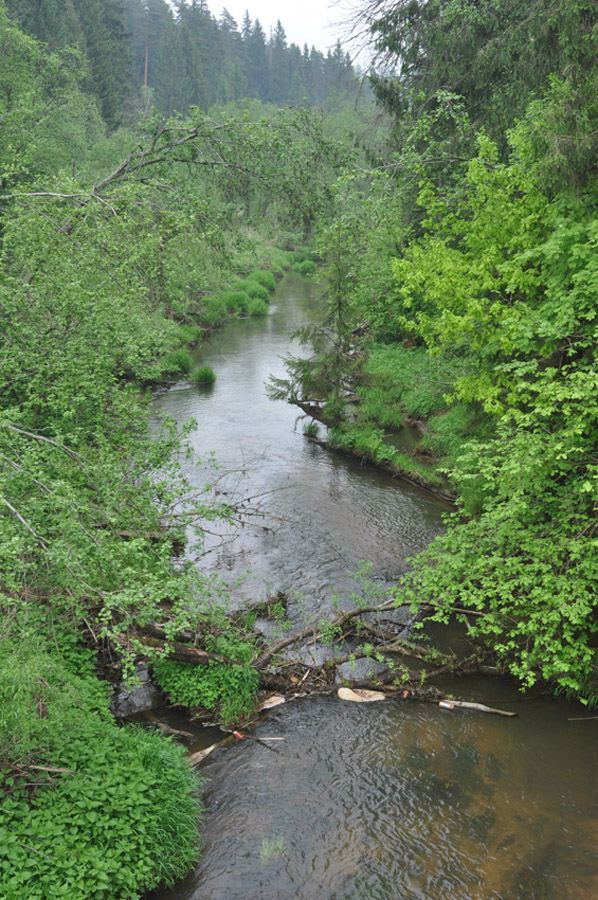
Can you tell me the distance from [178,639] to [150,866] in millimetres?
3312

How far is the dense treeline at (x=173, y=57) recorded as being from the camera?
44.3 meters

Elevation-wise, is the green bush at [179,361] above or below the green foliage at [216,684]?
above

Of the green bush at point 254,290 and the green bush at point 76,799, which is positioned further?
the green bush at point 254,290

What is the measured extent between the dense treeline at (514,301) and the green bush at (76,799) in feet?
14.1

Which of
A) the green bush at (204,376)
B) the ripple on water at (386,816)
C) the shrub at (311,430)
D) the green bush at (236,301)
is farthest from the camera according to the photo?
the green bush at (236,301)

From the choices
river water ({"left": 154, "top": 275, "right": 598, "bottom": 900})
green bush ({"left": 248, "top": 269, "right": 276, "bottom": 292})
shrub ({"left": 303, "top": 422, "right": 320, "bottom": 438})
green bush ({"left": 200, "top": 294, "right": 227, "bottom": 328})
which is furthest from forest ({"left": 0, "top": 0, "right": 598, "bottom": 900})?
green bush ({"left": 248, "top": 269, "right": 276, "bottom": 292})

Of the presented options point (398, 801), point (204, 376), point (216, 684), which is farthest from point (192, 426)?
point (204, 376)

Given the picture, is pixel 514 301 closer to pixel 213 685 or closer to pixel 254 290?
pixel 213 685

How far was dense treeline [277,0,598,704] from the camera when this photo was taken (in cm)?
809

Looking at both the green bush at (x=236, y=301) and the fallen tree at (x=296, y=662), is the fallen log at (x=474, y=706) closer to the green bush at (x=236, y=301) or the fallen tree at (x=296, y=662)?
the fallen tree at (x=296, y=662)

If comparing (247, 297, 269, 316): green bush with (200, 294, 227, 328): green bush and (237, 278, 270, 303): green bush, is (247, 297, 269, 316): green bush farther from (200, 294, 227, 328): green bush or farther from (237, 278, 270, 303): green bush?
(237, 278, 270, 303): green bush

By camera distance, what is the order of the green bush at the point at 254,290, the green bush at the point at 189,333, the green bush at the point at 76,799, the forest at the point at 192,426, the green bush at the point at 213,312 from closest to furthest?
the green bush at the point at 76,799 → the forest at the point at 192,426 → the green bush at the point at 189,333 → the green bush at the point at 213,312 → the green bush at the point at 254,290

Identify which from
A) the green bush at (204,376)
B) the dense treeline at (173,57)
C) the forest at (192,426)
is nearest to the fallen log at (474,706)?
the forest at (192,426)

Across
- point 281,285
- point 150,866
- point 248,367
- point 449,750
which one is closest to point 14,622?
point 150,866
